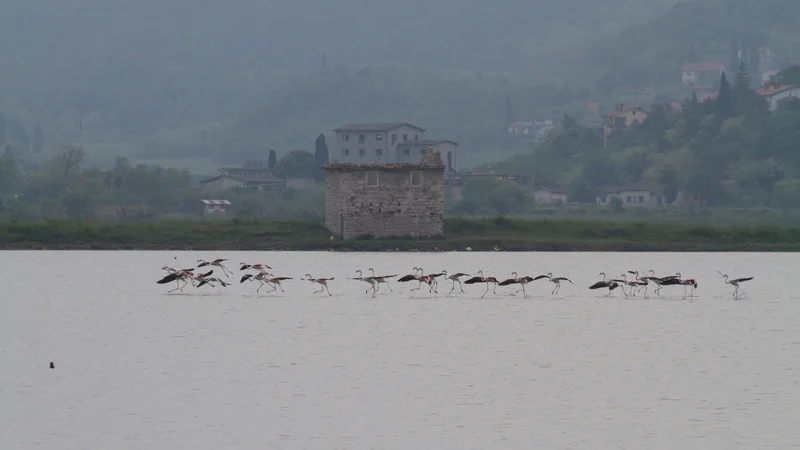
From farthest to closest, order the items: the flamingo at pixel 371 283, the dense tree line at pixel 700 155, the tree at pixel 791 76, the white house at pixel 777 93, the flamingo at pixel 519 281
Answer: the tree at pixel 791 76, the white house at pixel 777 93, the dense tree line at pixel 700 155, the flamingo at pixel 371 283, the flamingo at pixel 519 281

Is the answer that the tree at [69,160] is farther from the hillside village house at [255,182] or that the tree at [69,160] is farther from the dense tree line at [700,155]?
the dense tree line at [700,155]

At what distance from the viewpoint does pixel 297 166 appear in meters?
143

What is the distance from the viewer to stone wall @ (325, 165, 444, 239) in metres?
71.2

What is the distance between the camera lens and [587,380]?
31.6 meters

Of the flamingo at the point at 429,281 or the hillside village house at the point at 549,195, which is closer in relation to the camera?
the flamingo at the point at 429,281

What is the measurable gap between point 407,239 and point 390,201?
1.75 m

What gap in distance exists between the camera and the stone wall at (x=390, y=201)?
7125 centimetres

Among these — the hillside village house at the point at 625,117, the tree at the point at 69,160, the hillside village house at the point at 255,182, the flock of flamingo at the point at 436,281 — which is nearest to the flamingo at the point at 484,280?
the flock of flamingo at the point at 436,281

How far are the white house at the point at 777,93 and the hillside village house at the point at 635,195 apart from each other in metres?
27.2

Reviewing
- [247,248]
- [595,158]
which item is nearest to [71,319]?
[247,248]

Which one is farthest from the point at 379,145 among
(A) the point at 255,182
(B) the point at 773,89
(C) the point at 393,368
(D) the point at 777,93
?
(C) the point at 393,368

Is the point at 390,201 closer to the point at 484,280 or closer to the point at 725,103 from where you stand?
the point at 484,280

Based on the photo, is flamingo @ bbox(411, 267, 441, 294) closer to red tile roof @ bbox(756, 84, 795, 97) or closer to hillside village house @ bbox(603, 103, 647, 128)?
red tile roof @ bbox(756, 84, 795, 97)

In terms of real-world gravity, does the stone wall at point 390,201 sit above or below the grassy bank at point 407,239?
above
